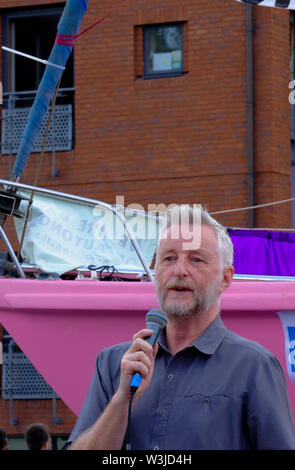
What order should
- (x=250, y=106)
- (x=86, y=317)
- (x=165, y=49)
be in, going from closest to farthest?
(x=86, y=317) → (x=250, y=106) → (x=165, y=49)

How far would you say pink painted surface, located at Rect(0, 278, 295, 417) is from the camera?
271 inches

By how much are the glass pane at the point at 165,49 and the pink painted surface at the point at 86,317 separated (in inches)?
358

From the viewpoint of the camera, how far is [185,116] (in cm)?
1566

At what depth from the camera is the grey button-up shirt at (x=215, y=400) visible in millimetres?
2998

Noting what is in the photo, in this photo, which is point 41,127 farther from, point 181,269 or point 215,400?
point 215,400

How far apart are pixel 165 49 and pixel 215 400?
13.2 metres

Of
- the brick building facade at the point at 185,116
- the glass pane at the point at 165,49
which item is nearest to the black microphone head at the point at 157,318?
the brick building facade at the point at 185,116

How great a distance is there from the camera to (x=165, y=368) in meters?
3.16

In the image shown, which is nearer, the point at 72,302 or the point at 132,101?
the point at 72,302

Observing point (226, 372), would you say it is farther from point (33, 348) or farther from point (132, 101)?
point (132, 101)

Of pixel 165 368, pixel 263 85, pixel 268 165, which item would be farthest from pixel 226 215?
pixel 165 368

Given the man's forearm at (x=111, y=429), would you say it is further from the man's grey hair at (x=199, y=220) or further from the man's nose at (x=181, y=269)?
the man's grey hair at (x=199, y=220)

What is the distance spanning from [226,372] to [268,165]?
12.5 metres

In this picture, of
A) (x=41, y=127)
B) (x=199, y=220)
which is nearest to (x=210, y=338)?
(x=199, y=220)
